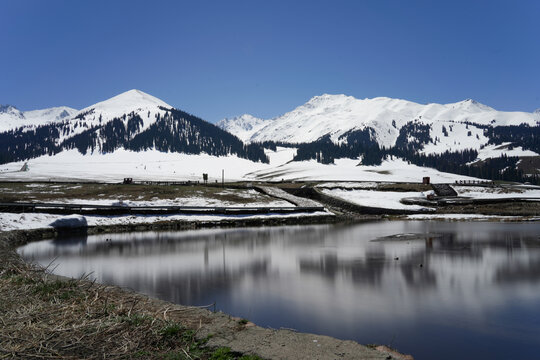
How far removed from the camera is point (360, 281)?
2180cm

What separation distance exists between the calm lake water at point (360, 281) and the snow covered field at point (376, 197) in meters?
35.7

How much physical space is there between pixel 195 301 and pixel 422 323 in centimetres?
940

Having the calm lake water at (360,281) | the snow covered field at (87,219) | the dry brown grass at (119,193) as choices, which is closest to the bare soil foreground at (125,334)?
the calm lake water at (360,281)

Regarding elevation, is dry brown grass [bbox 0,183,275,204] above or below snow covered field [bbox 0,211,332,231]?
above

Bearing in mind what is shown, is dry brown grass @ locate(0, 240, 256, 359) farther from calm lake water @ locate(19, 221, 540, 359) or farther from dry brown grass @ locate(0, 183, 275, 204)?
dry brown grass @ locate(0, 183, 275, 204)

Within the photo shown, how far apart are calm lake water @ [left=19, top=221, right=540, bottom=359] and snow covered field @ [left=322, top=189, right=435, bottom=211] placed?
117 feet

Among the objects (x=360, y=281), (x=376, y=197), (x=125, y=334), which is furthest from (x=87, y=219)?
(x=376, y=197)

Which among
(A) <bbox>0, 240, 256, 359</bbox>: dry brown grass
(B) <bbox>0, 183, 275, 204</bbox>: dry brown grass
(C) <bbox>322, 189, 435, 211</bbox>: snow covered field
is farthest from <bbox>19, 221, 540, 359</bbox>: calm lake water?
(C) <bbox>322, 189, 435, 211</bbox>: snow covered field

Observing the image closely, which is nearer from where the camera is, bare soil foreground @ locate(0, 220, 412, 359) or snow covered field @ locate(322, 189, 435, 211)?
bare soil foreground @ locate(0, 220, 412, 359)

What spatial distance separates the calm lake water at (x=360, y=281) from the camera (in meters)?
13.9

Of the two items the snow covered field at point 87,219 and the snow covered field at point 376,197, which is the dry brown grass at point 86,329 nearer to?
the snow covered field at point 87,219

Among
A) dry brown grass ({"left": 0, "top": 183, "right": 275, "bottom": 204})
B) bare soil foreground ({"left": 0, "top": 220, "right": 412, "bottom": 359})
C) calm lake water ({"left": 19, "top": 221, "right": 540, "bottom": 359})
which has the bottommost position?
calm lake water ({"left": 19, "top": 221, "right": 540, "bottom": 359})

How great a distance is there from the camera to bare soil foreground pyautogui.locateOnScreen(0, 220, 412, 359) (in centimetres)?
793

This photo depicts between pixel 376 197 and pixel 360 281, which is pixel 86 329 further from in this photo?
pixel 376 197
